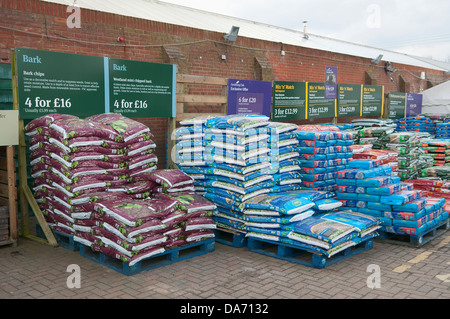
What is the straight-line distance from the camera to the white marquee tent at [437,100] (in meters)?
18.8

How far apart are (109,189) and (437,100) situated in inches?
668

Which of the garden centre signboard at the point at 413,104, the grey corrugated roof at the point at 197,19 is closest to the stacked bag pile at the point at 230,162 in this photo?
the grey corrugated roof at the point at 197,19

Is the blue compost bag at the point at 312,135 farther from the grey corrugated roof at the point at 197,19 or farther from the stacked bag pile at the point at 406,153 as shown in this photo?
the grey corrugated roof at the point at 197,19

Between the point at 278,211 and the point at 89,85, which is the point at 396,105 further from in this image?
the point at 89,85

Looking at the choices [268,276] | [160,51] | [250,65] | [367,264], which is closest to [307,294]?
[268,276]

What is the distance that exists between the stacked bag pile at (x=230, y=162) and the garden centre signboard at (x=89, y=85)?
133cm

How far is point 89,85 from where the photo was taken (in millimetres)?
7551

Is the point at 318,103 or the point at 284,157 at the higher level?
the point at 318,103

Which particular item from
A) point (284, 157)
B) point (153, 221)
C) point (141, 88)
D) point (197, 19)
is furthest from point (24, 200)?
point (197, 19)

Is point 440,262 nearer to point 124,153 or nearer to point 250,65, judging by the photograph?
point 124,153

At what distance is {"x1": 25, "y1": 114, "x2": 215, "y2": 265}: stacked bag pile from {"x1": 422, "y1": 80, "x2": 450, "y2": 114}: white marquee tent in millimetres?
15799

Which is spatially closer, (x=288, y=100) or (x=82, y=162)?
(x=82, y=162)

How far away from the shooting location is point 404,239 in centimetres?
773

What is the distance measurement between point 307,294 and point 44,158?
4668 millimetres
